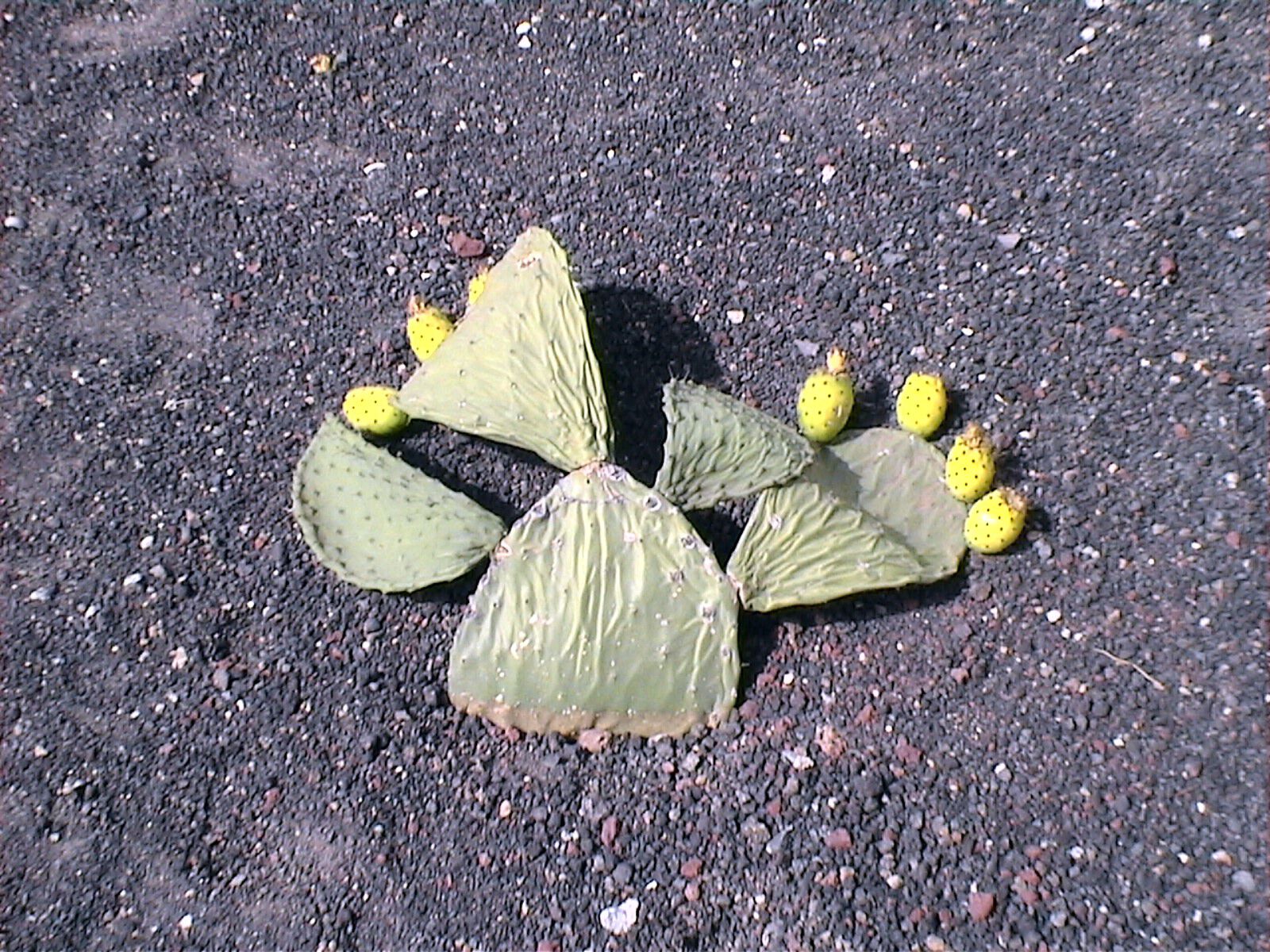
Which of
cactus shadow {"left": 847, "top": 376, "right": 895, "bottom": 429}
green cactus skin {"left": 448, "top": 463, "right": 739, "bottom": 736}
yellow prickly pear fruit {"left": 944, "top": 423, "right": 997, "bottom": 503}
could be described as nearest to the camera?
green cactus skin {"left": 448, "top": 463, "right": 739, "bottom": 736}

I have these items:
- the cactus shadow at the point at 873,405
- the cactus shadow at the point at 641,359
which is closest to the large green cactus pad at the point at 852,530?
the cactus shadow at the point at 873,405

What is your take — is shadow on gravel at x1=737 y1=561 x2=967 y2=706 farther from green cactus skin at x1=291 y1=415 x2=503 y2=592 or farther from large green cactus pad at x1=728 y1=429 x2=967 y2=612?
green cactus skin at x1=291 y1=415 x2=503 y2=592

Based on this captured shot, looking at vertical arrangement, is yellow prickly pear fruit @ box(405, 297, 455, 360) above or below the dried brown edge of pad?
above

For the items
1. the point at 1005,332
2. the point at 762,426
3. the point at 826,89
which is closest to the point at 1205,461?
the point at 1005,332

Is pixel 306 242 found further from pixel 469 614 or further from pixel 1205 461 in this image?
pixel 1205 461

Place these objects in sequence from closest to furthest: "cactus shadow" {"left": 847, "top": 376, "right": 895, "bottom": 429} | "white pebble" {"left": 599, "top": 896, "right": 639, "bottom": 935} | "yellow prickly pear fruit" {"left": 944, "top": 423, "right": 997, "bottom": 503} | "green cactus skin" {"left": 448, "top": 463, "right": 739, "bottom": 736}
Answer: "white pebble" {"left": 599, "top": 896, "right": 639, "bottom": 935}
"green cactus skin" {"left": 448, "top": 463, "right": 739, "bottom": 736}
"yellow prickly pear fruit" {"left": 944, "top": 423, "right": 997, "bottom": 503}
"cactus shadow" {"left": 847, "top": 376, "right": 895, "bottom": 429}

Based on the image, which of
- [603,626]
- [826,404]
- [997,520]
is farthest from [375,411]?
[997,520]

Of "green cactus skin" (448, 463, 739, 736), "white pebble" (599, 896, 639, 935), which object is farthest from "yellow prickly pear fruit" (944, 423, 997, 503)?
"white pebble" (599, 896, 639, 935)

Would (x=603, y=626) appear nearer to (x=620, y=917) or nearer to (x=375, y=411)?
(x=620, y=917)
